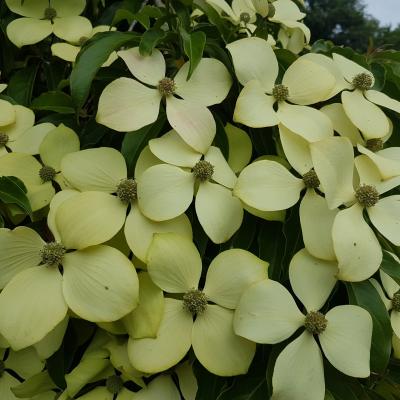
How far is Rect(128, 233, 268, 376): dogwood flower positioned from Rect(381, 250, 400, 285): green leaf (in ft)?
0.36

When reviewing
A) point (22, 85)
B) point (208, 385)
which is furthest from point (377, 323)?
point (22, 85)

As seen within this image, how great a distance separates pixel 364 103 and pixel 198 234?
23cm

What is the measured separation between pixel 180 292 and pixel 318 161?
0.17m

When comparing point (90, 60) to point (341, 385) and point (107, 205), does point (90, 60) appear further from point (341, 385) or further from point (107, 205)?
point (341, 385)

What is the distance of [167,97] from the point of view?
54 centimetres

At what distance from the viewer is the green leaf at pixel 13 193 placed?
1.62ft

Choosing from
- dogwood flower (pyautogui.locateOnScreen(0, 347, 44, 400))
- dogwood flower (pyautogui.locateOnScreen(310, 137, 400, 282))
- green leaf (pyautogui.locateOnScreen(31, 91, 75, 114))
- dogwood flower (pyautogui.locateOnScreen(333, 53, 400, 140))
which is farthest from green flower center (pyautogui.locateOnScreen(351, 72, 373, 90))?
dogwood flower (pyautogui.locateOnScreen(0, 347, 44, 400))

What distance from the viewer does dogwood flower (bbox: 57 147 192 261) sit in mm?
464

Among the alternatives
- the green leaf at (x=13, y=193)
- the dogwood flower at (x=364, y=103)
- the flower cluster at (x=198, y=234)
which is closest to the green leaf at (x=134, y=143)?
the flower cluster at (x=198, y=234)

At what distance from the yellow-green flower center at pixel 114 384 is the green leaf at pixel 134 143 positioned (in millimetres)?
199

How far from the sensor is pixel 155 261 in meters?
0.46

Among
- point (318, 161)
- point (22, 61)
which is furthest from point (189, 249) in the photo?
point (22, 61)

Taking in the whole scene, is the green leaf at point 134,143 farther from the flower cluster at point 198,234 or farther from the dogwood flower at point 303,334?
the dogwood flower at point 303,334

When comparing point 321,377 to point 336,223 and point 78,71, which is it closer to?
point 336,223
